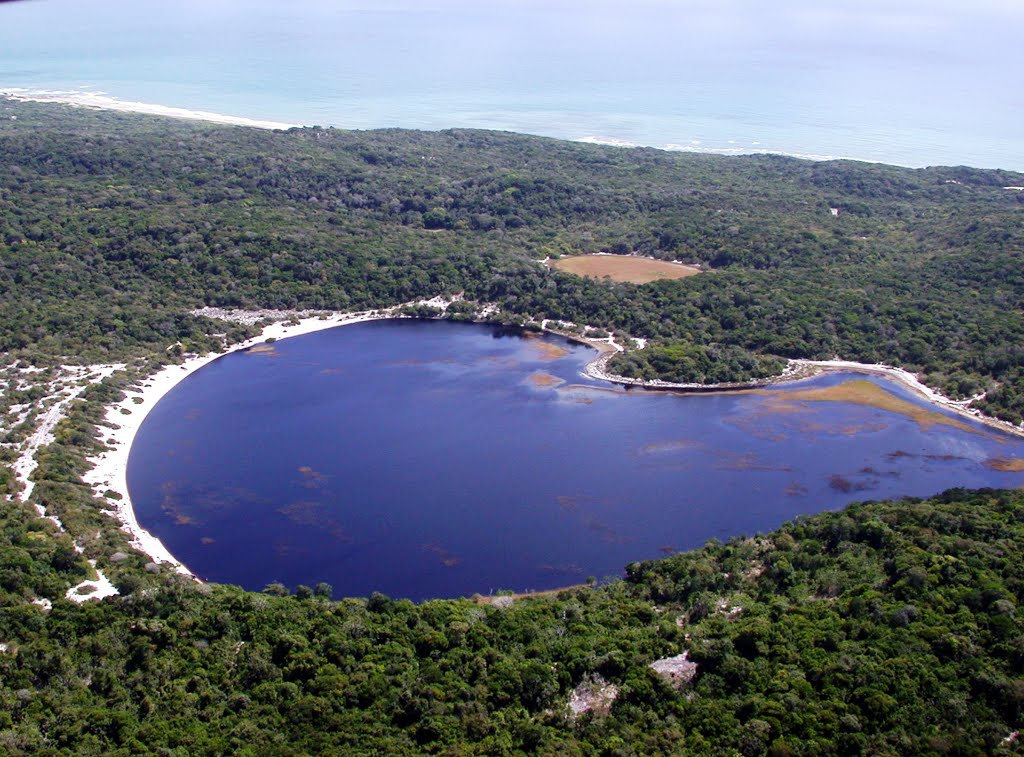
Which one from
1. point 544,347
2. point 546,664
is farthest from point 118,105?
point 546,664

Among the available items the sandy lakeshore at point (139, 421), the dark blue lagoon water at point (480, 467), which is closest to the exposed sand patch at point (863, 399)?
the dark blue lagoon water at point (480, 467)

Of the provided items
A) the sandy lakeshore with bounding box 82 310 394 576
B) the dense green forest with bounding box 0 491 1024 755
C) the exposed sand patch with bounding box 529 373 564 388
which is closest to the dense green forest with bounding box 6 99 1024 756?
the dense green forest with bounding box 0 491 1024 755

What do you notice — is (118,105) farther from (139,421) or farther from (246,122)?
(139,421)

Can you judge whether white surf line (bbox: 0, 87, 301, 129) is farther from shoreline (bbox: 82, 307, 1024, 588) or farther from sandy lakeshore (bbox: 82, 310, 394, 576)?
sandy lakeshore (bbox: 82, 310, 394, 576)

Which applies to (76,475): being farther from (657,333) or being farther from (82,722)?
(657,333)

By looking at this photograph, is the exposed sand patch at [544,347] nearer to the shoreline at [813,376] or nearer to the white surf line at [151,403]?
the shoreline at [813,376]

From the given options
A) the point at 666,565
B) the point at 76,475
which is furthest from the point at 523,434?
the point at 76,475

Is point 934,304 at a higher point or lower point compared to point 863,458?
higher
